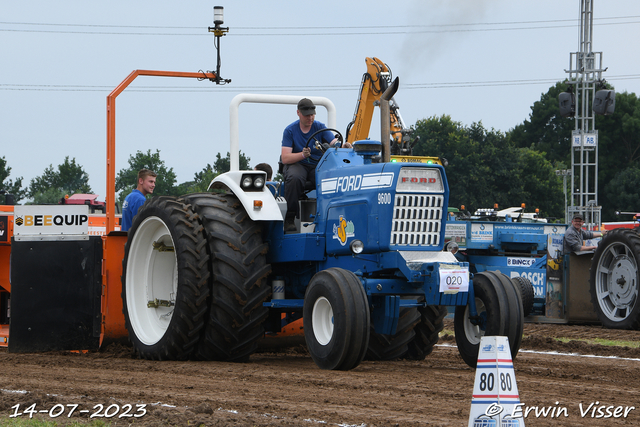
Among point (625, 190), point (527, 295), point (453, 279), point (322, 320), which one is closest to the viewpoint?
point (453, 279)

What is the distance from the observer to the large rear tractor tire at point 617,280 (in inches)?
518

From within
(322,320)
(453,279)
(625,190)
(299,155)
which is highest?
(625,190)

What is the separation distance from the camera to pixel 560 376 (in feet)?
23.2

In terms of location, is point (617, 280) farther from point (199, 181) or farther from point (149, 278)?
point (199, 181)

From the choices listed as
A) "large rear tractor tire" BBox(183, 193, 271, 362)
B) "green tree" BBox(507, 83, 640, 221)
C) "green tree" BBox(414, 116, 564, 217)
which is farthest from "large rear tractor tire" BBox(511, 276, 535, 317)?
"green tree" BBox(507, 83, 640, 221)

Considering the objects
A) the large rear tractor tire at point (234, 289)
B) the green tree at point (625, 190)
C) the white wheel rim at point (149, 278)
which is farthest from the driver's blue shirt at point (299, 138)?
the green tree at point (625, 190)

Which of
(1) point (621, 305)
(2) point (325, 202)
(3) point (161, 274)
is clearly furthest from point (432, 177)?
(1) point (621, 305)

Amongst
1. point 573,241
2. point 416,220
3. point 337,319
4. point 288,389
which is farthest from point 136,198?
point 573,241

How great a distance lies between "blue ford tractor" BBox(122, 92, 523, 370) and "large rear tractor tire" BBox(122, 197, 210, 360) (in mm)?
12

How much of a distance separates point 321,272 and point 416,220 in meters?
0.98

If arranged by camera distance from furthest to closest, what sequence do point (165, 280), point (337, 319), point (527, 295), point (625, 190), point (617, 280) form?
point (625, 190) < point (527, 295) < point (617, 280) < point (165, 280) < point (337, 319)

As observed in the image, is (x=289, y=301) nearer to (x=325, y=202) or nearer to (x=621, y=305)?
(x=325, y=202)

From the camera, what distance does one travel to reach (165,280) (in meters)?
9.08

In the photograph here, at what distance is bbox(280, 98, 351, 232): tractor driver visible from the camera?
8305mm
